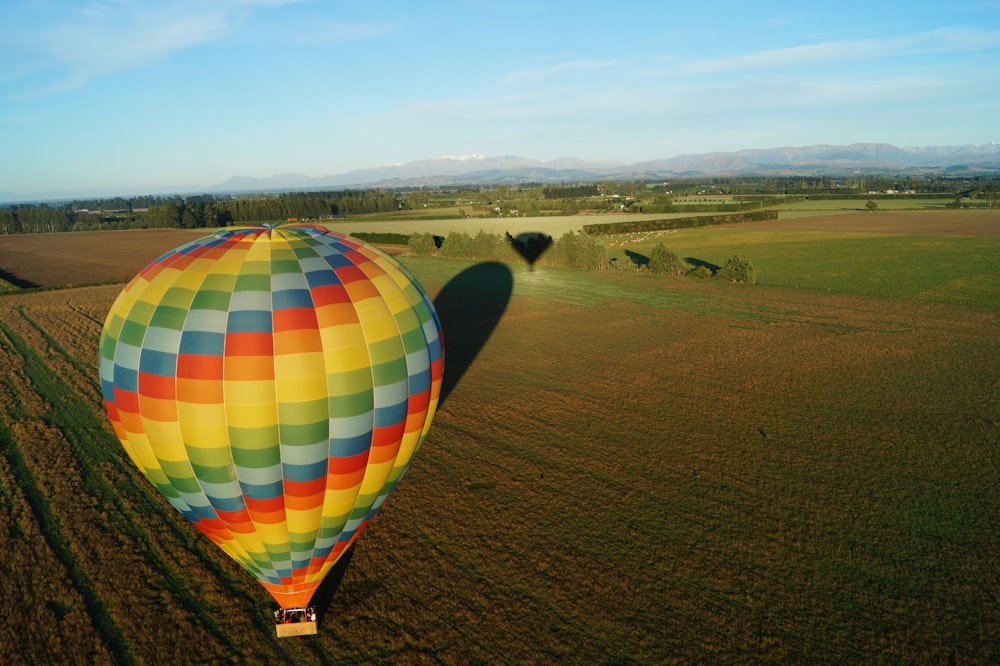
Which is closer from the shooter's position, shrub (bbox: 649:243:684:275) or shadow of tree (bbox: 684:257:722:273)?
shrub (bbox: 649:243:684:275)

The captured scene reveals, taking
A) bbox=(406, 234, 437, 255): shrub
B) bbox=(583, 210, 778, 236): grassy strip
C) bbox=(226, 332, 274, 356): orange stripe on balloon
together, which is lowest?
bbox=(226, 332, 274, 356): orange stripe on balloon

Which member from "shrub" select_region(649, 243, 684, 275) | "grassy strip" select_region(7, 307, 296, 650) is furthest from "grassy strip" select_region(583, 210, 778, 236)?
"grassy strip" select_region(7, 307, 296, 650)

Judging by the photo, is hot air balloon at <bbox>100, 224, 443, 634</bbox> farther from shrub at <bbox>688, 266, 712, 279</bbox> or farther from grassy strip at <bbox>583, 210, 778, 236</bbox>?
grassy strip at <bbox>583, 210, 778, 236</bbox>

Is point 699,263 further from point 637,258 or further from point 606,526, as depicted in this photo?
point 606,526

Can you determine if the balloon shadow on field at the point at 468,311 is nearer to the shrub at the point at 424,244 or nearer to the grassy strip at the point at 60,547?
the shrub at the point at 424,244

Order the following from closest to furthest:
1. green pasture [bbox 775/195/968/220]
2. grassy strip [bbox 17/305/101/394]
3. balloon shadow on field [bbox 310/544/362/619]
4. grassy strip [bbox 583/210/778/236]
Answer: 1. balloon shadow on field [bbox 310/544/362/619]
2. grassy strip [bbox 17/305/101/394]
3. grassy strip [bbox 583/210/778/236]
4. green pasture [bbox 775/195/968/220]

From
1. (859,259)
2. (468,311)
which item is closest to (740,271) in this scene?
(859,259)

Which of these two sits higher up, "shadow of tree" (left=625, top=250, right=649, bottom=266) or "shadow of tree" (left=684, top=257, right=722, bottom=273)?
"shadow of tree" (left=625, top=250, right=649, bottom=266)
